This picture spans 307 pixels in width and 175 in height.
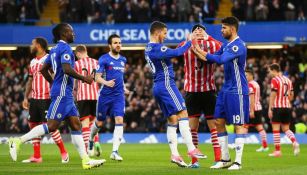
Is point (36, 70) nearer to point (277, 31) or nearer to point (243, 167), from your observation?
point (243, 167)

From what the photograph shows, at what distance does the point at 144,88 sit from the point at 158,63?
17121mm

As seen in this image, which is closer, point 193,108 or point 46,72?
point 46,72

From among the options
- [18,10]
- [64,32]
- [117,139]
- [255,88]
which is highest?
[18,10]

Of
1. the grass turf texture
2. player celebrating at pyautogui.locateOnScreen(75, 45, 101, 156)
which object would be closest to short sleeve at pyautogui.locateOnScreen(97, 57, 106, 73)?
player celebrating at pyautogui.locateOnScreen(75, 45, 101, 156)

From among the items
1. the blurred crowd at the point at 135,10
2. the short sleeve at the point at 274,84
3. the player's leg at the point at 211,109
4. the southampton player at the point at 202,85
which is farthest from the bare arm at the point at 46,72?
the blurred crowd at the point at 135,10

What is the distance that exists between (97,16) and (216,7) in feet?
16.5

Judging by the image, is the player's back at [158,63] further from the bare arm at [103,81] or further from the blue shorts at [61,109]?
the blue shorts at [61,109]

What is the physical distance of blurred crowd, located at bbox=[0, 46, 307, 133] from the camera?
29703 millimetres

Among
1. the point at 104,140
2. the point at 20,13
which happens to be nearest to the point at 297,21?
the point at 104,140

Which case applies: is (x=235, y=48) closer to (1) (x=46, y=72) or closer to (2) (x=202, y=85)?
(2) (x=202, y=85)

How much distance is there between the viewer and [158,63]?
14.2 meters

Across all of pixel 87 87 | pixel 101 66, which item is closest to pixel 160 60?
pixel 101 66

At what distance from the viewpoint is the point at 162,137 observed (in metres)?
29.0

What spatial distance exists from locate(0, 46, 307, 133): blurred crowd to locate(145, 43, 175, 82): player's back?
14590 millimetres
